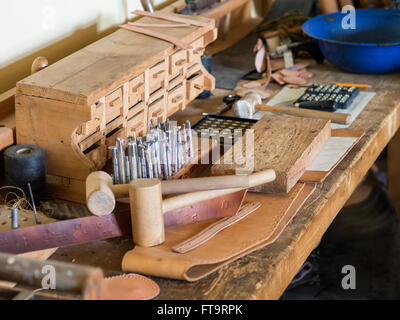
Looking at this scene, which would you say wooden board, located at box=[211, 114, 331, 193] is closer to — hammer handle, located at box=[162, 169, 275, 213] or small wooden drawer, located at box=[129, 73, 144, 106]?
hammer handle, located at box=[162, 169, 275, 213]

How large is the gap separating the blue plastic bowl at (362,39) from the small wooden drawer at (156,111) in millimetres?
879

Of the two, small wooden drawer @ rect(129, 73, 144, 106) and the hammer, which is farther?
small wooden drawer @ rect(129, 73, 144, 106)

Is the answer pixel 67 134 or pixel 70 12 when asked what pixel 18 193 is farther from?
pixel 70 12

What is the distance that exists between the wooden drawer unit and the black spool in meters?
0.31

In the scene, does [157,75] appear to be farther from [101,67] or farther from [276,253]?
[276,253]

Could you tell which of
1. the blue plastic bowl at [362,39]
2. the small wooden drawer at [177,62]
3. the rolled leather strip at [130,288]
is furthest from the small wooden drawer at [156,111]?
the blue plastic bowl at [362,39]

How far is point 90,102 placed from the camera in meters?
1.69

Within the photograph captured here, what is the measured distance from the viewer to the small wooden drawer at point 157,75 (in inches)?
78.8

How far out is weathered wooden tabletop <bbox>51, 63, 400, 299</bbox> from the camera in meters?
1.48

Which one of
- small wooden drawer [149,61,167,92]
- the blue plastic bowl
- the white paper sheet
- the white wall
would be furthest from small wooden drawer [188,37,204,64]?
the blue plastic bowl

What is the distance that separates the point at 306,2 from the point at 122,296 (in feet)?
7.36

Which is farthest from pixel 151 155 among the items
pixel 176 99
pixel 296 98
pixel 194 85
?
pixel 296 98
